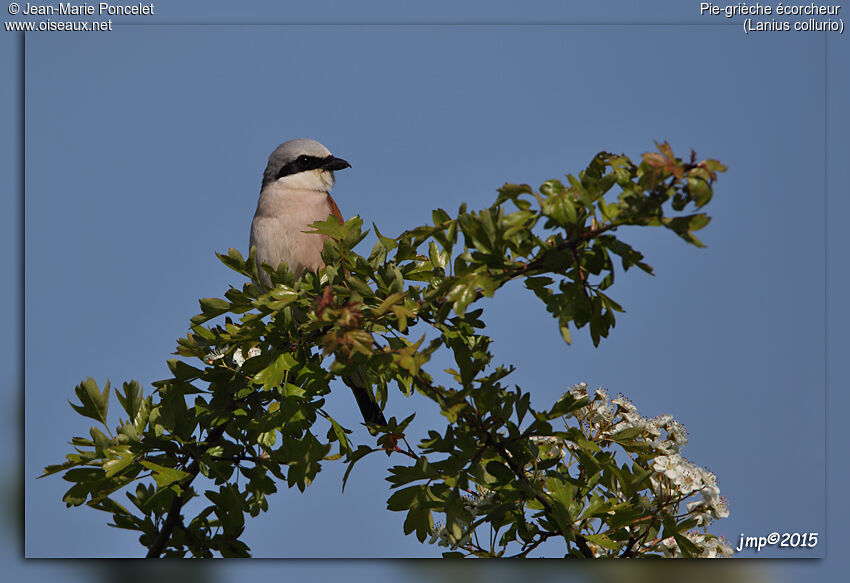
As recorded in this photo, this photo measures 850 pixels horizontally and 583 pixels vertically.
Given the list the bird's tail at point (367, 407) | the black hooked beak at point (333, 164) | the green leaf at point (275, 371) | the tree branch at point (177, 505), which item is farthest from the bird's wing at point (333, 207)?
the green leaf at point (275, 371)

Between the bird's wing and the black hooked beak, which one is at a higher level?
the black hooked beak

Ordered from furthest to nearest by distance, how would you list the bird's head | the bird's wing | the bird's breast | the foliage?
the bird's wing, the bird's head, the bird's breast, the foliage

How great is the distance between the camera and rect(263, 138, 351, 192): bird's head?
4.67 m

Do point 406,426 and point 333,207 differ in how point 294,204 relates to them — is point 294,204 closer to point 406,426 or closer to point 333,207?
point 333,207

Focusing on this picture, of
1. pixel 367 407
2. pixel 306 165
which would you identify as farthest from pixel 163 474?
pixel 306 165

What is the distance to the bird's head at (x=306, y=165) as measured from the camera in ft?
15.3

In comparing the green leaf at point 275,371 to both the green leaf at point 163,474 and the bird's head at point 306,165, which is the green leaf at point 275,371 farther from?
the bird's head at point 306,165

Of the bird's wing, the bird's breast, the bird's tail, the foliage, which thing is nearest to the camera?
the foliage

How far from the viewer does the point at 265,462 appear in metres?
2.76

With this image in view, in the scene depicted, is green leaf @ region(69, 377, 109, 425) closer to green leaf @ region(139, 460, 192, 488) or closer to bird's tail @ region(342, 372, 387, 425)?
green leaf @ region(139, 460, 192, 488)

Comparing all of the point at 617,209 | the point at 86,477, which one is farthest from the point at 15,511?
the point at 617,209

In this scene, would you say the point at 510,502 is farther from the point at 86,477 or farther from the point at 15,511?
the point at 15,511

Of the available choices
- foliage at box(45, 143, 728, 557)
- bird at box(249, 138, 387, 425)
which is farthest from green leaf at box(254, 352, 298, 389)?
bird at box(249, 138, 387, 425)

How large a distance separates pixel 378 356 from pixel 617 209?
73 centimetres
